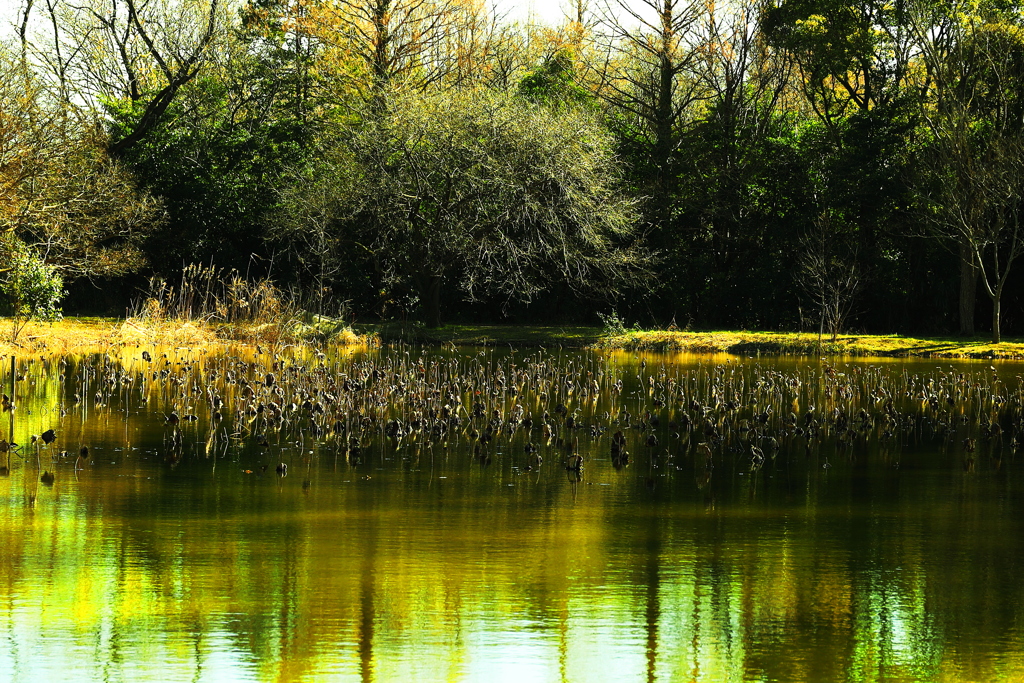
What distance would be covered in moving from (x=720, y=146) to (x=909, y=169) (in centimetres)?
503

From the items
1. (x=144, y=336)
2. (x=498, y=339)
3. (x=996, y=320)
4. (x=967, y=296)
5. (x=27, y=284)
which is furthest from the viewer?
(x=967, y=296)

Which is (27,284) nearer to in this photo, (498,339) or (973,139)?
(498,339)

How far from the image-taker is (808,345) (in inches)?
944

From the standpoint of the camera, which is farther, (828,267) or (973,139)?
(828,267)

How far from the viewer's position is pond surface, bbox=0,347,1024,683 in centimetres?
490

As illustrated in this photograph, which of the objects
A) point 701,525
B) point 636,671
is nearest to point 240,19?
point 701,525

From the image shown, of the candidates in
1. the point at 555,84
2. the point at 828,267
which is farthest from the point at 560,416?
the point at 555,84

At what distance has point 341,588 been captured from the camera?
19.1 ft

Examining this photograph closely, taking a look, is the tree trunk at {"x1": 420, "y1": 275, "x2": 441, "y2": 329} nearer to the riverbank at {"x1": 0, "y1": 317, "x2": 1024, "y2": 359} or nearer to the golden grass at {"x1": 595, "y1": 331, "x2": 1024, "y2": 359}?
the riverbank at {"x1": 0, "y1": 317, "x2": 1024, "y2": 359}

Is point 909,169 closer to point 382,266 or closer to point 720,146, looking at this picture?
point 720,146

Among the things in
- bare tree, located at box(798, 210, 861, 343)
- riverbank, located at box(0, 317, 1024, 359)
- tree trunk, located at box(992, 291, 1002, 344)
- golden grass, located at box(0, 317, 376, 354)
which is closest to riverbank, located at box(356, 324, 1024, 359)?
riverbank, located at box(0, 317, 1024, 359)

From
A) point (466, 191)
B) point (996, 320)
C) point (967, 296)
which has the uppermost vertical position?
point (466, 191)

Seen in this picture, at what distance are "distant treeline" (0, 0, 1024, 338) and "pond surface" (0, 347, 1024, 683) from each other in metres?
13.2

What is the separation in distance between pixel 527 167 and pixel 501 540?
1962cm
